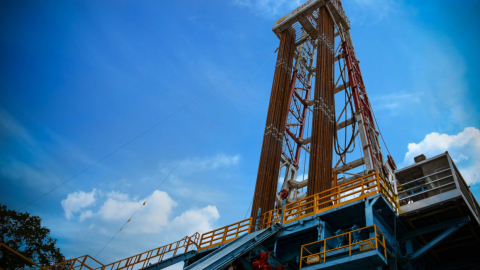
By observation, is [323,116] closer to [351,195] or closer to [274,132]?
[274,132]

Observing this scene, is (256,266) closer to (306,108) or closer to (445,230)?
(445,230)

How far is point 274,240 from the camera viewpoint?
54.1 feet

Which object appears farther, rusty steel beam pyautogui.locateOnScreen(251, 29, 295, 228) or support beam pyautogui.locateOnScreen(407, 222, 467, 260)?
rusty steel beam pyautogui.locateOnScreen(251, 29, 295, 228)

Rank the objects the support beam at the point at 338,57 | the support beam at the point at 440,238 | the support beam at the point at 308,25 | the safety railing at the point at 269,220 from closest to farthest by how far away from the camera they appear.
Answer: the support beam at the point at 440,238 < the safety railing at the point at 269,220 < the support beam at the point at 308,25 < the support beam at the point at 338,57

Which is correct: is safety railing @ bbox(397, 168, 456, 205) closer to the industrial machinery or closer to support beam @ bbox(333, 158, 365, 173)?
the industrial machinery

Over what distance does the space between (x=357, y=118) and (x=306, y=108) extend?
8.85m

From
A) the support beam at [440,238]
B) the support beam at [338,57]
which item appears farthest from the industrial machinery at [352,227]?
the support beam at [338,57]

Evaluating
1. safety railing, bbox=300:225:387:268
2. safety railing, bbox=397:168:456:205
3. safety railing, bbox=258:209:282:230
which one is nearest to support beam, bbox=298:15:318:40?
safety railing, bbox=258:209:282:230

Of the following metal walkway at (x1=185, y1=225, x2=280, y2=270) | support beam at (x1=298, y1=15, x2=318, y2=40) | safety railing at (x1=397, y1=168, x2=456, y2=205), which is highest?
support beam at (x1=298, y1=15, x2=318, y2=40)

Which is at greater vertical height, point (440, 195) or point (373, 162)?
point (373, 162)

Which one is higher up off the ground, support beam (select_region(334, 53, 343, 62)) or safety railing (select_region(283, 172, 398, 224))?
support beam (select_region(334, 53, 343, 62))

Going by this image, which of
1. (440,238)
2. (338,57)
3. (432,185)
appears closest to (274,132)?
(432,185)

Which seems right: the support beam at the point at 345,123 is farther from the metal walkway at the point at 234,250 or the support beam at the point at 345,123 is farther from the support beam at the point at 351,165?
the metal walkway at the point at 234,250

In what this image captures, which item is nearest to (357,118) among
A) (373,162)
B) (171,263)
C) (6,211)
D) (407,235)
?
(373,162)
